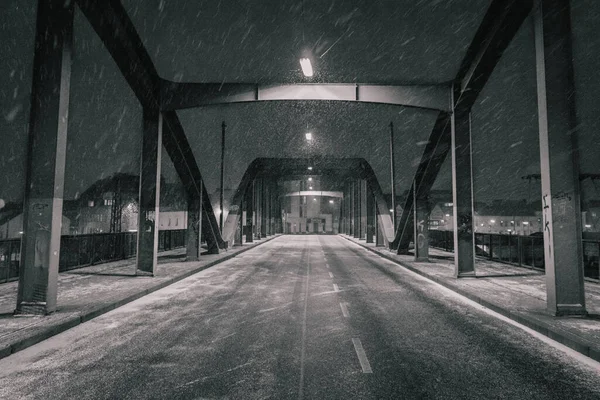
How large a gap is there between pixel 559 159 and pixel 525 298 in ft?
11.5

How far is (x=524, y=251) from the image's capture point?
652 inches

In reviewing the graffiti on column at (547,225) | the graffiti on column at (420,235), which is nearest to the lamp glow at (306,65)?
the graffiti on column at (547,225)

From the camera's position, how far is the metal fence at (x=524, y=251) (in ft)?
42.8

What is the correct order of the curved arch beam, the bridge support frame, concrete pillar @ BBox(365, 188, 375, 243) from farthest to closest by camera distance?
concrete pillar @ BBox(365, 188, 375, 243) → the bridge support frame → the curved arch beam

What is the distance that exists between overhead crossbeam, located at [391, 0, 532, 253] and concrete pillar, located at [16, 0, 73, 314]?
32.8ft

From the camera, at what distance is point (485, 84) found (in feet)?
40.4

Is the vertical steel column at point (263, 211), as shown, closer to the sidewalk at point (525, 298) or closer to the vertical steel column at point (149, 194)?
the sidewalk at point (525, 298)

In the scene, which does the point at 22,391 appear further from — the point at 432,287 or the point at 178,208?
the point at 178,208

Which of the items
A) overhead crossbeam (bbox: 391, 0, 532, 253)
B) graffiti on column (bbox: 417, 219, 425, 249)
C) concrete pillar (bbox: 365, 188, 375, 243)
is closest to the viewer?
overhead crossbeam (bbox: 391, 0, 532, 253)

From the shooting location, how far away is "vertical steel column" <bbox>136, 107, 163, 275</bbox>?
518 inches

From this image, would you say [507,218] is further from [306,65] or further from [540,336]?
[540,336]

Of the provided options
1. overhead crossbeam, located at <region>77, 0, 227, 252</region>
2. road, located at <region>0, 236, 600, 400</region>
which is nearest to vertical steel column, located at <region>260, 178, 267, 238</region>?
overhead crossbeam, located at <region>77, 0, 227, 252</region>

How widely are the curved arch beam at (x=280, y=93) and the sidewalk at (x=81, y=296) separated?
19.8 feet

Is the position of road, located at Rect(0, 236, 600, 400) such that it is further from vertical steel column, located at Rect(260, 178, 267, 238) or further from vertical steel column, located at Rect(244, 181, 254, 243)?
vertical steel column, located at Rect(260, 178, 267, 238)
